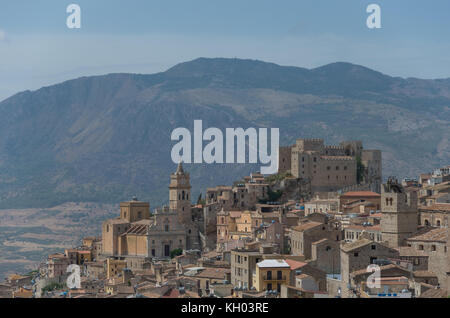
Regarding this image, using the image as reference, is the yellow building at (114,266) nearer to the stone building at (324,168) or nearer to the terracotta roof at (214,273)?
the terracotta roof at (214,273)

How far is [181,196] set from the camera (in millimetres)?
82188

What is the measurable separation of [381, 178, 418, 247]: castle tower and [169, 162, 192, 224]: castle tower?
3162cm

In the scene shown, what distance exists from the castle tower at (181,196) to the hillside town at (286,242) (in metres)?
0.10

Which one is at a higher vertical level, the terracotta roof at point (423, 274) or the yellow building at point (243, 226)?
the terracotta roof at point (423, 274)

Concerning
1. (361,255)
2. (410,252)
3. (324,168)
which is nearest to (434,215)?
(410,252)

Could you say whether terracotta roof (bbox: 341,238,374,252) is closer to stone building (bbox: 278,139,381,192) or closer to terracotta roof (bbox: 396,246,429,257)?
terracotta roof (bbox: 396,246,429,257)

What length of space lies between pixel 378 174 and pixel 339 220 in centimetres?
3142

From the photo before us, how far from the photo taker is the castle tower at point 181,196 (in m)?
81.4

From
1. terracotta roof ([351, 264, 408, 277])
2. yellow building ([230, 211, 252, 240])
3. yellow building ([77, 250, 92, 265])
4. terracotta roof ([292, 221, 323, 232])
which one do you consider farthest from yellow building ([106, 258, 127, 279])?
terracotta roof ([351, 264, 408, 277])

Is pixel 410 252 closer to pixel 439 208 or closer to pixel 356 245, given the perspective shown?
pixel 356 245

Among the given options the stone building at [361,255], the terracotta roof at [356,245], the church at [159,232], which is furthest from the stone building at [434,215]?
the church at [159,232]
